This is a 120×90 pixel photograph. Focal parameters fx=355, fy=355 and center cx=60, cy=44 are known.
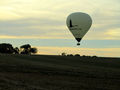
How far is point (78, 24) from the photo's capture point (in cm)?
4541

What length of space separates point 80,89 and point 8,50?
403 ft

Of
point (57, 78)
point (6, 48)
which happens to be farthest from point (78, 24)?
point (6, 48)

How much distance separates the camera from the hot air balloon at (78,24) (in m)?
44.8

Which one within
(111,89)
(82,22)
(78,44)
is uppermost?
(82,22)

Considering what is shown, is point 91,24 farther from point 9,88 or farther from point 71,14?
point 9,88

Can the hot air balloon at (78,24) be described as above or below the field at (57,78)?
above

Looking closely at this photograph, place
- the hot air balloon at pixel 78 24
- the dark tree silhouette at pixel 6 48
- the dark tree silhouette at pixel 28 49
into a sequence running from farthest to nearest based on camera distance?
the dark tree silhouette at pixel 28 49 < the dark tree silhouette at pixel 6 48 < the hot air balloon at pixel 78 24

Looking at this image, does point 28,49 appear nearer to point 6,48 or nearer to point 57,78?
point 6,48

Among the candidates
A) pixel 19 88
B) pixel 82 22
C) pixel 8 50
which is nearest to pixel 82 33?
pixel 82 22

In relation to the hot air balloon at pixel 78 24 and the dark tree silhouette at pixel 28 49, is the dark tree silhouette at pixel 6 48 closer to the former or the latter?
the dark tree silhouette at pixel 28 49

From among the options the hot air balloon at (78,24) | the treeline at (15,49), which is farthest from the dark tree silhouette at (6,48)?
the hot air balloon at (78,24)

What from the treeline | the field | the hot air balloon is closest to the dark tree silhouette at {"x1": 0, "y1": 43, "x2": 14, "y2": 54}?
the treeline

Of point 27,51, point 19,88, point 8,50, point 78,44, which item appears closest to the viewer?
point 19,88

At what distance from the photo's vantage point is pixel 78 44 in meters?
44.6
